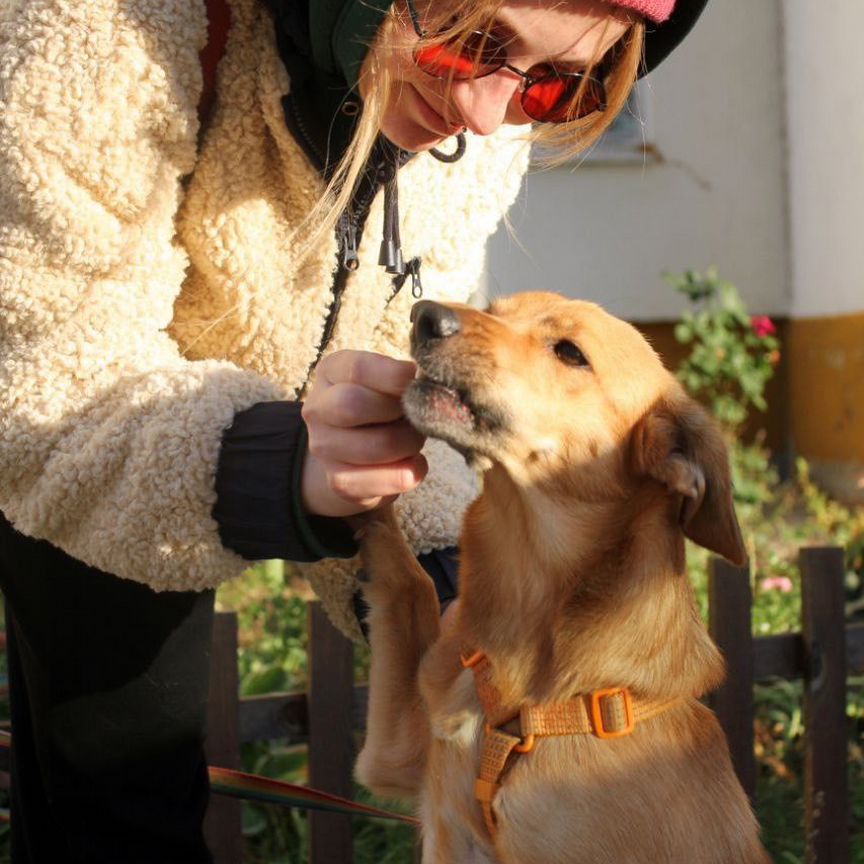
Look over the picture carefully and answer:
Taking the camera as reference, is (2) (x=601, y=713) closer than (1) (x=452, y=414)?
No

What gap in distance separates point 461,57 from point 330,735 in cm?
199

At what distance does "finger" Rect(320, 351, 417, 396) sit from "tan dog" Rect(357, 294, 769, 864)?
0.24 metres

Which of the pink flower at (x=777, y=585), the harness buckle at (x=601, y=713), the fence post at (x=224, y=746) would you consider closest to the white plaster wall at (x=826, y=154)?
the pink flower at (x=777, y=585)

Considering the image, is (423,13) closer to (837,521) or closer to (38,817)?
(38,817)

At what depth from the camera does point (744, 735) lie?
3.49 meters

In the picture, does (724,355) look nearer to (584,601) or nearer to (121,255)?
(584,601)

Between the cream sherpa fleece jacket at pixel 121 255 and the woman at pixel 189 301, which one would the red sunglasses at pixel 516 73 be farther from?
the cream sherpa fleece jacket at pixel 121 255

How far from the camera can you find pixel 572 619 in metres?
2.16

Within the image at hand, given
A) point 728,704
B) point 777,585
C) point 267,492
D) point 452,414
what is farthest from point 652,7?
point 777,585

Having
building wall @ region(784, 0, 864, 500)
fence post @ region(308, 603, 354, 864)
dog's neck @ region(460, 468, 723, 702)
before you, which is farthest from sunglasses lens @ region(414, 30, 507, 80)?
building wall @ region(784, 0, 864, 500)

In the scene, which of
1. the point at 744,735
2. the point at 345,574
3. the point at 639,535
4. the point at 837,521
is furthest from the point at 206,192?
the point at 837,521

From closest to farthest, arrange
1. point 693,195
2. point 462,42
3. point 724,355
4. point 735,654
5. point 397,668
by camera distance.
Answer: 1. point 462,42
2. point 397,668
3. point 735,654
4. point 724,355
5. point 693,195

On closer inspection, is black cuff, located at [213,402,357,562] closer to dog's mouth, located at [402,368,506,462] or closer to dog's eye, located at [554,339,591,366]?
dog's mouth, located at [402,368,506,462]

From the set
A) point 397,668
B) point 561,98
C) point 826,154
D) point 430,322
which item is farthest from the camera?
point 826,154
